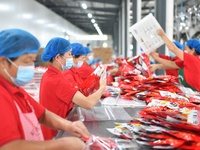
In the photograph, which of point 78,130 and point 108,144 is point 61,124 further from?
point 108,144

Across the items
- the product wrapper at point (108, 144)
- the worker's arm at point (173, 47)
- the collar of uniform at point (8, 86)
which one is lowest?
the product wrapper at point (108, 144)

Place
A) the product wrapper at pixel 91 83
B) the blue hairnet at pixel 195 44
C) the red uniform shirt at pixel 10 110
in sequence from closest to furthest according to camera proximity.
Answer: the red uniform shirt at pixel 10 110, the product wrapper at pixel 91 83, the blue hairnet at pixel 195 44

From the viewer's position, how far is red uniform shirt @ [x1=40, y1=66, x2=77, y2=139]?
239cm

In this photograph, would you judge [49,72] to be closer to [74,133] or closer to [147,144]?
[74,133]

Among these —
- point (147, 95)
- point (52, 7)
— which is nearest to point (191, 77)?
point (147, 95)

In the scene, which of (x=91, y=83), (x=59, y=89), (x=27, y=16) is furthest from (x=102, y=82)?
(x=27, y=16)

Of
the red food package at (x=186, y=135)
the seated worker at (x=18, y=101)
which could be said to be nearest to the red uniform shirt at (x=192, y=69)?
the red food package at (x=186, y=135)

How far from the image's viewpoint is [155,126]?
158 cm

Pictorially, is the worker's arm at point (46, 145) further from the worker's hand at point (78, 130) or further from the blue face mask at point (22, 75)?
the blue face mask at point (22, 75)

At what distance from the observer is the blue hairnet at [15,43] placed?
1400 mm

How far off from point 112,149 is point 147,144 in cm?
17

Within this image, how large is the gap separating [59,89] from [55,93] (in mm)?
66

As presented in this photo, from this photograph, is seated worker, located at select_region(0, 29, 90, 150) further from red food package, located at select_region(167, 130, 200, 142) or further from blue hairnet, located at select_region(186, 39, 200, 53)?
blue hairnet, located at select_region(186, 39, 200, 53)

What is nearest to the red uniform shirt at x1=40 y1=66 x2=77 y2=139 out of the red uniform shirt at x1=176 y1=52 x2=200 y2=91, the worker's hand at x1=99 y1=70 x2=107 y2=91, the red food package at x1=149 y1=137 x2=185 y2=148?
the worker's hand at x1=99 y1=70 x2=107 y2=91
